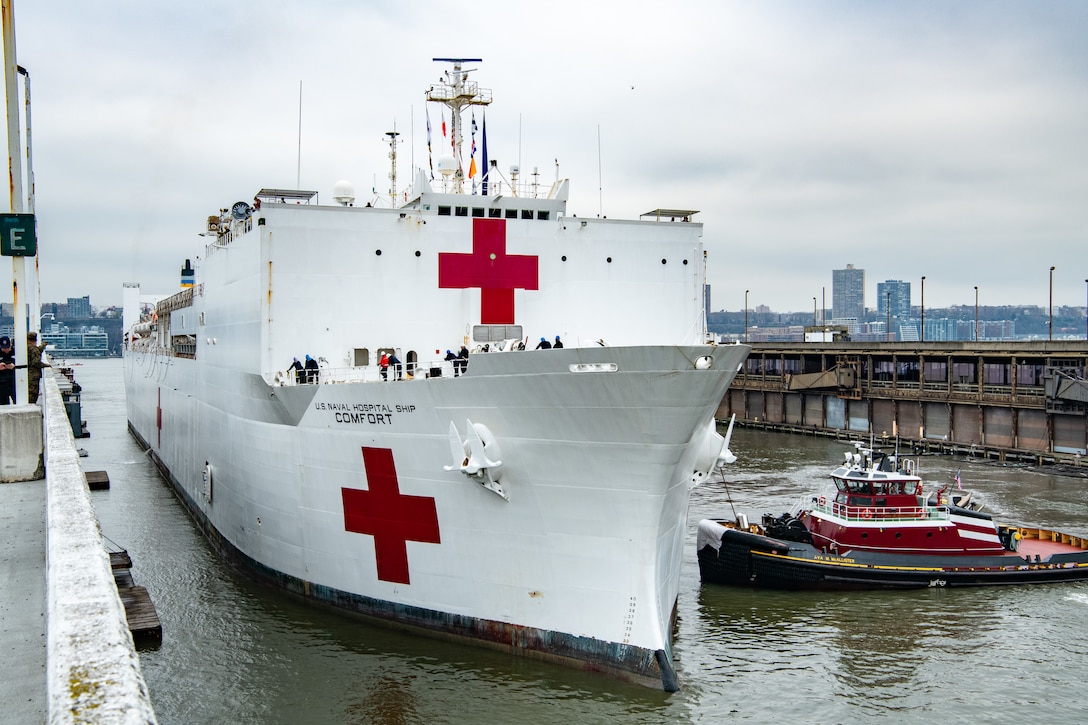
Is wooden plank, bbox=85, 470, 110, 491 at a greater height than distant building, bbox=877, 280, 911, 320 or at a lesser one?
lesser

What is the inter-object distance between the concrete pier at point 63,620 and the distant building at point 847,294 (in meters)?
148

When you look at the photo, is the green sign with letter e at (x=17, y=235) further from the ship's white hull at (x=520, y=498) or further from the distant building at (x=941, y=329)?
the distant building at (x=941, y=329)

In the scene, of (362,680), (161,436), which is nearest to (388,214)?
(362,680)

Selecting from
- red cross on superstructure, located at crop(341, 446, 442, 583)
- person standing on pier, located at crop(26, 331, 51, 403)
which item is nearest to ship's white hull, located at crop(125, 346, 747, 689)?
red cross on superstructure, located at crop(341, 446, 442, 583)

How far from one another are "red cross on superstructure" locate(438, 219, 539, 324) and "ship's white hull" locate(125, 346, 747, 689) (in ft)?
8.18

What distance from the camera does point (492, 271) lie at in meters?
11.9

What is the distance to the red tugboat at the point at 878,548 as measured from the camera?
44.6 ft

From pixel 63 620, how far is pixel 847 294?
16002 centimetres

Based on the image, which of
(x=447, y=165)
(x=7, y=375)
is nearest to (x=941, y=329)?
(x=447, y=165)

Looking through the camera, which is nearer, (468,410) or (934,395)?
(468,410)

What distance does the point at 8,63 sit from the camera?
10.7 metres

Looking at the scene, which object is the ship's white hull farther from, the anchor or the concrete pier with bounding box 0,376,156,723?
the concrete pier with bounding box 0,376,156,723

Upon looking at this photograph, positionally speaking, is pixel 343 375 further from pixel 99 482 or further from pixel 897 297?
pixel 897 297

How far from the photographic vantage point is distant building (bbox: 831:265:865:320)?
151 m
